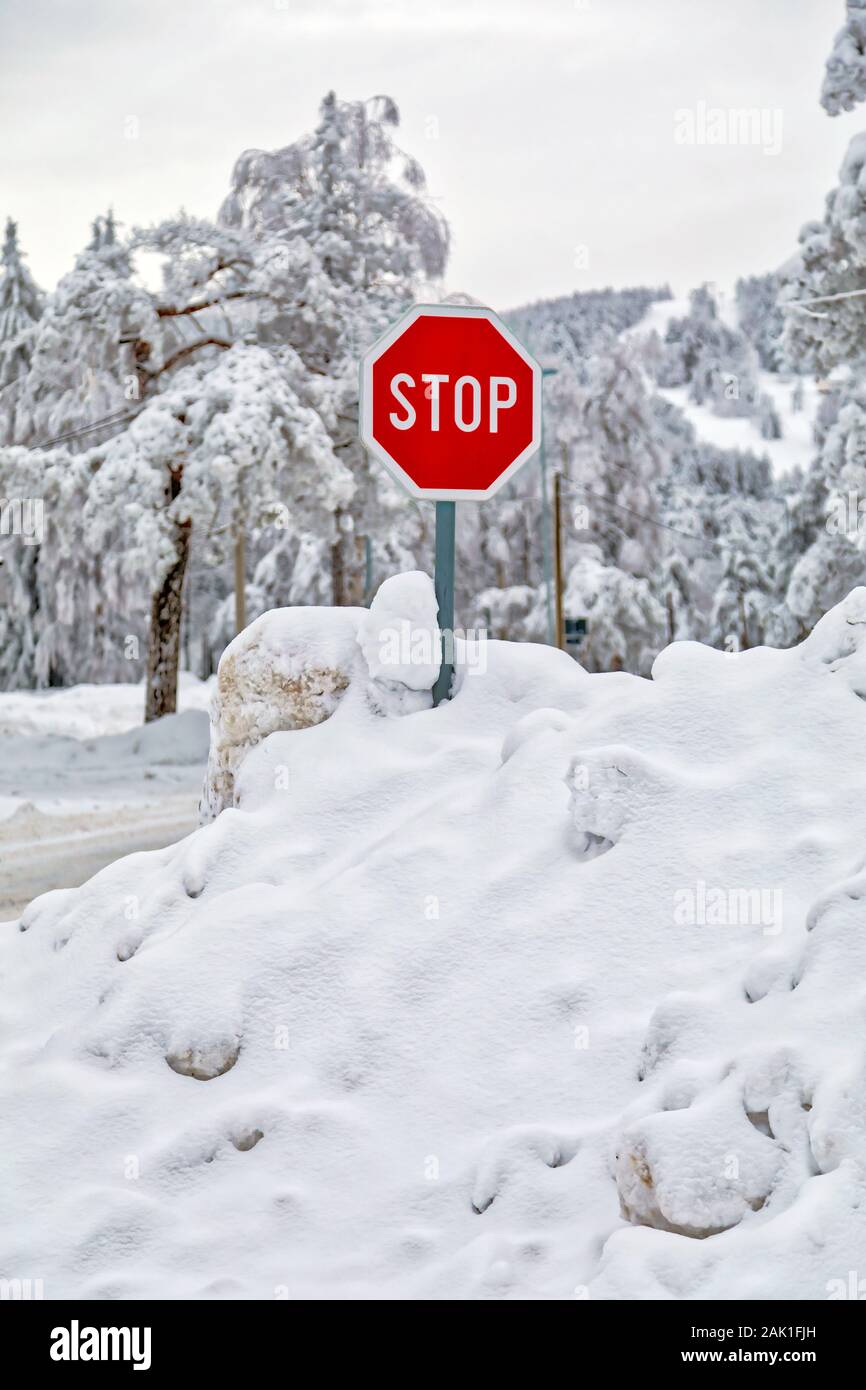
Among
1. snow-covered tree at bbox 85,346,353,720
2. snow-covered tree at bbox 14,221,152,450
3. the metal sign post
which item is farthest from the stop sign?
snow-covered tree at bbox 14,221,152,450

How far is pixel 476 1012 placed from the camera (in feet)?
13.2

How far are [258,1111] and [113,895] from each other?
5.16ft

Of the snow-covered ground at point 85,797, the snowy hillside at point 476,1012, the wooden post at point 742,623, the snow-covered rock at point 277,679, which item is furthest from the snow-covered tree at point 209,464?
the wooden post at point 742,623

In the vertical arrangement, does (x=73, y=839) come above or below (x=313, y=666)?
below

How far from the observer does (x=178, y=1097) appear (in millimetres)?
3939

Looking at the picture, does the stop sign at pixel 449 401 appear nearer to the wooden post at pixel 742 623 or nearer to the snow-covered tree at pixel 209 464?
the snow-covered tree at pixel 209 464

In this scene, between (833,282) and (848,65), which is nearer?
(848,65)

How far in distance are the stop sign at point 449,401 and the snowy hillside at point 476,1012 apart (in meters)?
0.75

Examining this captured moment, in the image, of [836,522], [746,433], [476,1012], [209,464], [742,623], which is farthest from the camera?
[746,433]

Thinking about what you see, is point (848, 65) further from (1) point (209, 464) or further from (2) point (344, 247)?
(1) point (209, 464)

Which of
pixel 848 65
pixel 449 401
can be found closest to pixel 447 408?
pixel 449 401

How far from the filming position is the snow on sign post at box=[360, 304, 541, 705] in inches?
224

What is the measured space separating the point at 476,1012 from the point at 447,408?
283 cm
